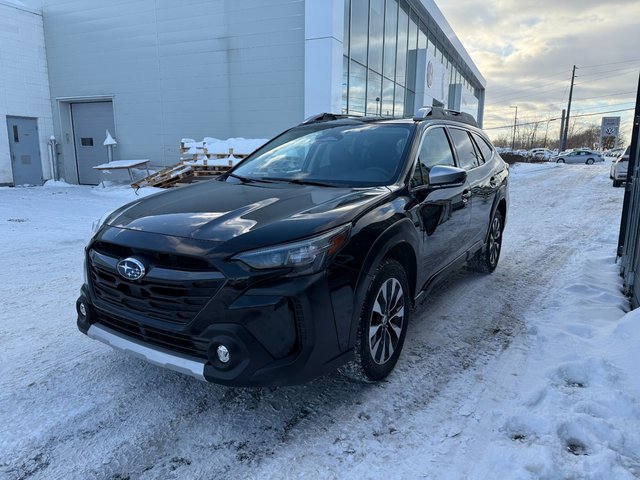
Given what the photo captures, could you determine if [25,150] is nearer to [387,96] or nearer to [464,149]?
[387,96]

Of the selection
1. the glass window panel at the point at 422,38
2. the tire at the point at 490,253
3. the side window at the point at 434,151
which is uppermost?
the glass window panel at the point at 422,38

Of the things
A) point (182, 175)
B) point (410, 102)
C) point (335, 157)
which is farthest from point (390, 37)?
point (335, 157)

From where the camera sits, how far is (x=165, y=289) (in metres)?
2.44

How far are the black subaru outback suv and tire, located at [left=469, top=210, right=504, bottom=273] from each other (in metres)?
1.86

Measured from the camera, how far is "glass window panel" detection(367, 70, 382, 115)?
17500 millimetres

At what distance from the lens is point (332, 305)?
2.45 metres

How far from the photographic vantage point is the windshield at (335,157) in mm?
3502

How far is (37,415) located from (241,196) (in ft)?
5.86

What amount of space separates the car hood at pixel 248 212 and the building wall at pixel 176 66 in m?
11.2

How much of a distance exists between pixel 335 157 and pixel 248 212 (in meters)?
1.34

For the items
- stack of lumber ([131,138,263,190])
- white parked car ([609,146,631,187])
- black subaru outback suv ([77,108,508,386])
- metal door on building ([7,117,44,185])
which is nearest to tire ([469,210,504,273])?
black subaru outback suv ([77,108,508,386])

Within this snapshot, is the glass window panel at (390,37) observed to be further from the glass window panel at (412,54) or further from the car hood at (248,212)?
the car hood at (248,212)

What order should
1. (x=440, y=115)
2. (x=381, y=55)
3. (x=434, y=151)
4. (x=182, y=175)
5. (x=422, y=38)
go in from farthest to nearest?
1. (x=422, y=38)
2. (x=381, y=55)
3. (x=182, y=175)
4. (x=440, y=115)
5. (x=434, y=151)

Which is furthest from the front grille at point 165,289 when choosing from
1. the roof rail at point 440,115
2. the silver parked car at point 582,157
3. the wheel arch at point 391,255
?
the silver parked car at point 582,157
